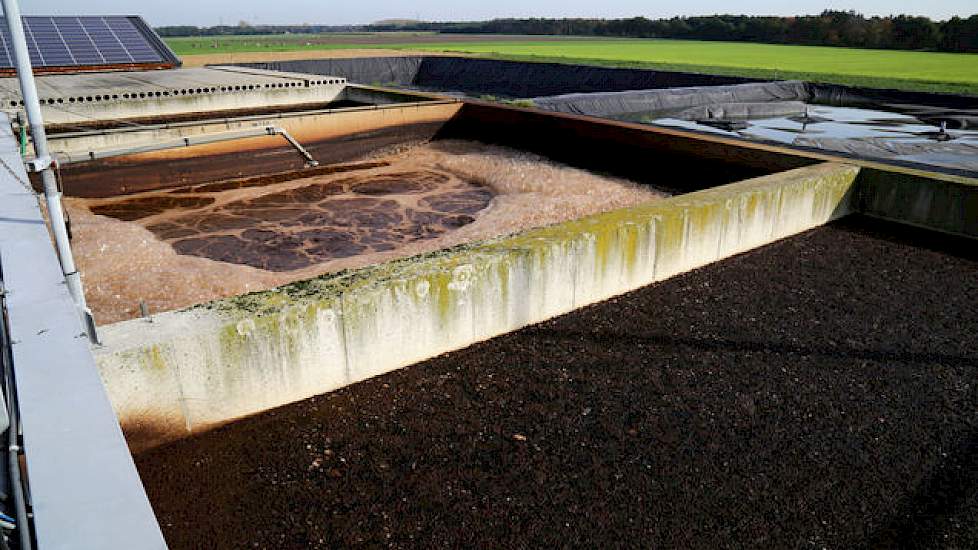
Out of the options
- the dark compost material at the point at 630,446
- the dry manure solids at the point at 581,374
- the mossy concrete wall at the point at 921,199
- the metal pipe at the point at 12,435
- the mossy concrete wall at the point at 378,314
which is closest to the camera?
the metal pipe at the point at 12,435

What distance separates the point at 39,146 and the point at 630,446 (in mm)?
3384

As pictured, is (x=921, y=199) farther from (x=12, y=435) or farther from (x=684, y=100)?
(x=684, y=100)

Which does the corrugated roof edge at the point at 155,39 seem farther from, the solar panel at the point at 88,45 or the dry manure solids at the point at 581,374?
the dry manure solids at the point at 581,374

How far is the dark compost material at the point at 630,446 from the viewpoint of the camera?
3307 mm

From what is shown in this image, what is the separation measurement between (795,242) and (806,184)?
0.67m

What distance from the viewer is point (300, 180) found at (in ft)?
39.8

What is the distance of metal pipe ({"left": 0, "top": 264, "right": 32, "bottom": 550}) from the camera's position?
1.85 meters

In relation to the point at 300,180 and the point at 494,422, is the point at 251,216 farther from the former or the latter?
the point at 494,422

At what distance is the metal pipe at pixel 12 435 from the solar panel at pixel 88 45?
51.4 feet

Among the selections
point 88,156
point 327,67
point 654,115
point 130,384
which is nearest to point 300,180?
point 88,156

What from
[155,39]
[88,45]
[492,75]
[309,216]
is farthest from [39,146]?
[492,75]

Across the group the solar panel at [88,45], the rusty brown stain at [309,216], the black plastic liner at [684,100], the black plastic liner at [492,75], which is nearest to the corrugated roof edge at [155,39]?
the solar panel at [88,45]

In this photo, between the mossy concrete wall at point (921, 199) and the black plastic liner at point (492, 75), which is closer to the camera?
the mossy concrete wall at point (921, 199)

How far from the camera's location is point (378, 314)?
4.47m
